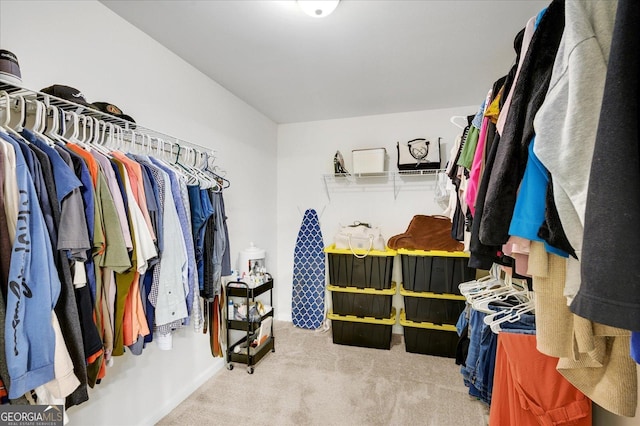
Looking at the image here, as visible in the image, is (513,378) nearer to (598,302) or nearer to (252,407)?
(598,302)

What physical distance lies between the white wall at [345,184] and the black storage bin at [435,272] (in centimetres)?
59

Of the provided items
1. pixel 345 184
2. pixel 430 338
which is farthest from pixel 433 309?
pixel 345 184

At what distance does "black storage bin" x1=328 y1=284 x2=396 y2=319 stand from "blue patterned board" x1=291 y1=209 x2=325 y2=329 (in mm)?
451

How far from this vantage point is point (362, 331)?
2.77 m

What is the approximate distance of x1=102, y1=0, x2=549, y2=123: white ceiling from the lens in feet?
4.98

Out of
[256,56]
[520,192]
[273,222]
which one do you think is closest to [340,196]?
[273,222]

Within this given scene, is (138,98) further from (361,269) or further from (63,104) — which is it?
(361,269)

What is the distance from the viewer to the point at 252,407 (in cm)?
188

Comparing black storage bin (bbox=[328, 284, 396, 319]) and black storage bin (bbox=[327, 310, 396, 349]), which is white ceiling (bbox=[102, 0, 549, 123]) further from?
black storage bin (bbox=[327, 310, 396, 349])

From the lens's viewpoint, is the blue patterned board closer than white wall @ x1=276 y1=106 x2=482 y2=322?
No

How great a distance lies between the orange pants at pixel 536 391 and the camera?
3.65 ft

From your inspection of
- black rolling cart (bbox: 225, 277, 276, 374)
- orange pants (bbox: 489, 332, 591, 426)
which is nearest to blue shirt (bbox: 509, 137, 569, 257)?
orange pants (bbox: 489, 332, 591, 426)

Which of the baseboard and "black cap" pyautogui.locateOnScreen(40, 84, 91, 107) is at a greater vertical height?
"black cap" pyautogui.locateOnScreen(40, 84, 91, 107)

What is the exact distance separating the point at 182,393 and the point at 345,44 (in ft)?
8.44
